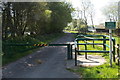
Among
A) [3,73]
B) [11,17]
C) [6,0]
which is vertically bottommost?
[3,73]

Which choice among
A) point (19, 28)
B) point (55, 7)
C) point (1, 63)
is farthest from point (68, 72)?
point (55, 7)

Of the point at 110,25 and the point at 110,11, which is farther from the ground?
the point at 110,11

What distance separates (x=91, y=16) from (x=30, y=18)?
4469cm

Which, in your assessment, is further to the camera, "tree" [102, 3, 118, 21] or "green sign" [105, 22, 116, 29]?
"tree" [102, 3, 118, 21]

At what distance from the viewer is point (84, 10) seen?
52219 millimetres

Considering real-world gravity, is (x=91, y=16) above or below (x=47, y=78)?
above

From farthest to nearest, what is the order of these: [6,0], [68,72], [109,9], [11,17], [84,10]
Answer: [109,9] < [84,10] < [11,17] < [6,0] < [68,72]

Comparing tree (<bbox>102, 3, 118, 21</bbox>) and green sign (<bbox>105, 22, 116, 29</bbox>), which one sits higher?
tree (<bbox>102, 3, 118, 21</bbox>)

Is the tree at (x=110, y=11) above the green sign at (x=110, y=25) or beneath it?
above

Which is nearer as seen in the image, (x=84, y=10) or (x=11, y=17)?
(x=11, y=17)

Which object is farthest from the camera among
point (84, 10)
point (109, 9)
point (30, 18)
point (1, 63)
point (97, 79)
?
point (109, 9)

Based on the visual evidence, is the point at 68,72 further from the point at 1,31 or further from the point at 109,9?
the point at 109,9

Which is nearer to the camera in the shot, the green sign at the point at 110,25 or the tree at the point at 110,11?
the green sign at the point at 110,25

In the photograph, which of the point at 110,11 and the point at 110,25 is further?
the point at 110,11
